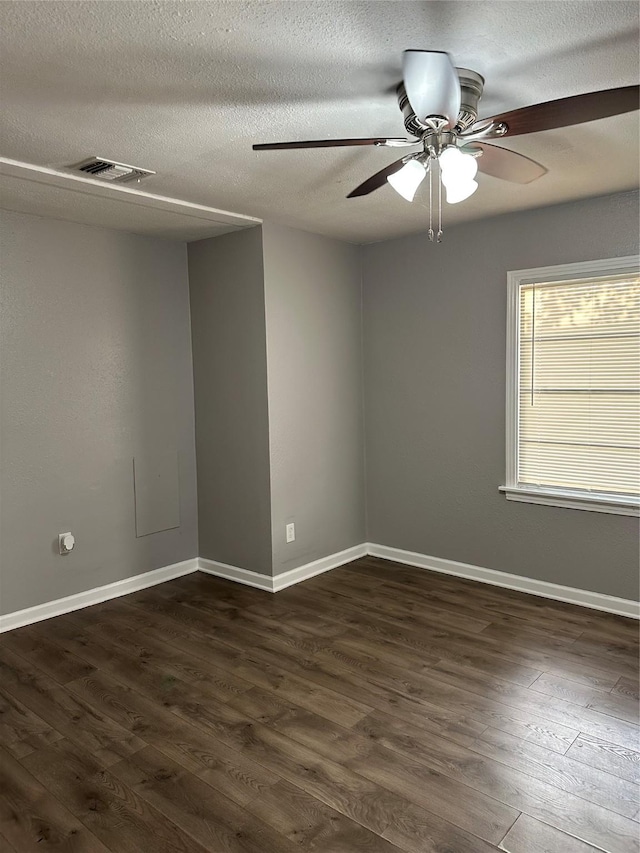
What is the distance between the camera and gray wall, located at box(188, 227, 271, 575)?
166 inches

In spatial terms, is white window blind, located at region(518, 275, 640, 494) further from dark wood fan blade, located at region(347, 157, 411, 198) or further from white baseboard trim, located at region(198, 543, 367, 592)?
dark wood fan blade, located at region(347, 157, 411, 198)

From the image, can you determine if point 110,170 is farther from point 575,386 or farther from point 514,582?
point 514,582

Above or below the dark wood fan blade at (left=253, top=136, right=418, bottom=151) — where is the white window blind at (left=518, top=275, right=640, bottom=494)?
below

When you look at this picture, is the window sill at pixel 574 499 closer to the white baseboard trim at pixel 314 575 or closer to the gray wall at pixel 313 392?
the white baseboard trim at pixel 314 575

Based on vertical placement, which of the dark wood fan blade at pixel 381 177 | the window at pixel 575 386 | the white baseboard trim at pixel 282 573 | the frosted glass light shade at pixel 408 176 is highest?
the dark wood fan blade at pixel 381 177

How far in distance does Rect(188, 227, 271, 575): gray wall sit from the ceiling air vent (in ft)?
3.77

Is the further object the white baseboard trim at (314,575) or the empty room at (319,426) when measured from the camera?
the white baseboard trim at (314,575)

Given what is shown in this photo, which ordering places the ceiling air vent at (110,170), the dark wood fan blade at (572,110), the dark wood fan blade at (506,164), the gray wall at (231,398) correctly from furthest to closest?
1. the gray wall at (231,398)
2. the ceiling air vent at (110,170)
3. the dark wood fan blade at (506,164)
4. the dark wood fan blade at (572,110)

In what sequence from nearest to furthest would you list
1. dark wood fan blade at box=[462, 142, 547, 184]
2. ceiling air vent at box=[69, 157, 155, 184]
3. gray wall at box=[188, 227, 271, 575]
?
dark wood fan blade at box=[462, 142, 547, 184] < ceiling air vent at box=[69, 157, 155, 184] < gray wall at box=[188, 227, 271, 575]

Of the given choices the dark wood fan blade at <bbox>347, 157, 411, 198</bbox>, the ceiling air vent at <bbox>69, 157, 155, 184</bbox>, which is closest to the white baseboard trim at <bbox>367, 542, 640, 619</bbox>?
the dark wood fan blade at <bbox>347, 157, 411, 198</bbox>

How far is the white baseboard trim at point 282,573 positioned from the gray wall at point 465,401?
324 mm

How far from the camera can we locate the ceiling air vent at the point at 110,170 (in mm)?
2855

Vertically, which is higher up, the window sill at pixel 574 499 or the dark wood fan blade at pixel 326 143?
the dark wood fan blade at pixel 326 143

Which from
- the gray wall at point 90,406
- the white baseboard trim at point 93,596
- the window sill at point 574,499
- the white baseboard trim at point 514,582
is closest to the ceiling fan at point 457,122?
the window sill at point 574,499
